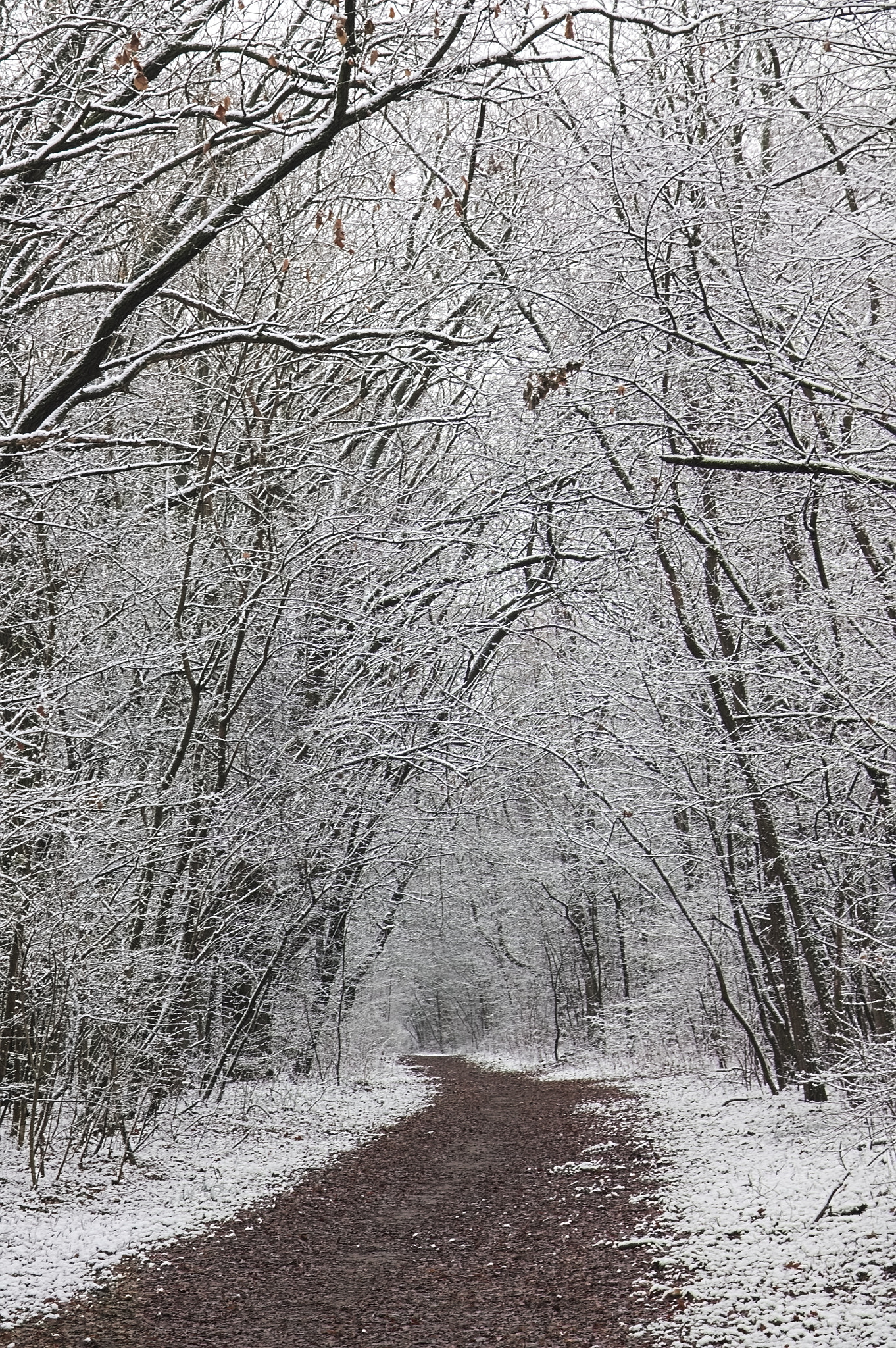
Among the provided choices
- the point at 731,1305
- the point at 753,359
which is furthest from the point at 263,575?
the point at 731,1305

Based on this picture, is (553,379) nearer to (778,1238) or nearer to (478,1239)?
(778,1238)

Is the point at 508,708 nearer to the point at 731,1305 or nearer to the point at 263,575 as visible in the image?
the point at 263,575

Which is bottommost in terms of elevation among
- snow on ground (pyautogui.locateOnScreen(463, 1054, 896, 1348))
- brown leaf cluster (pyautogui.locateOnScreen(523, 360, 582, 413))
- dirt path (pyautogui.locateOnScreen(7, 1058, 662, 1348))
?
dirt path (pyautogui.locateOnScreen(7, 1058, 662, 1348))

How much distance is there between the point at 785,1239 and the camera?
5.16 meters

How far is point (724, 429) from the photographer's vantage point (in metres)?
6.06

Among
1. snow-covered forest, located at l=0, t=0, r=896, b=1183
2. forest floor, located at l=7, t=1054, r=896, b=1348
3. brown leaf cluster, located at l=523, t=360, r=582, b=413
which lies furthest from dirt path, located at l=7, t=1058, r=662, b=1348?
brown leaf cluster, located at l=523, t=360, r=582, b=413

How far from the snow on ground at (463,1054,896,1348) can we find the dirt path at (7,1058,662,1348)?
0.77 ft

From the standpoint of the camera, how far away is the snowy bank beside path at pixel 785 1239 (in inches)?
166

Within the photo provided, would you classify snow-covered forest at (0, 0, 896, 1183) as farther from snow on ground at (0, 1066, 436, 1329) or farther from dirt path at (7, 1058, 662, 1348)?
dirt path at (7, 1058, 662, 1348)

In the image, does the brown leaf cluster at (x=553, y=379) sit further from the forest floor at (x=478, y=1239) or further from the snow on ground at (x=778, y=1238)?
the snow on ground at (x=778, y=1238)

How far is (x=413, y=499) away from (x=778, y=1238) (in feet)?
28.6

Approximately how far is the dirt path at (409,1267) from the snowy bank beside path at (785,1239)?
1.06 ft

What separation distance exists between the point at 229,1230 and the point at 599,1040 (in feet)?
51.7

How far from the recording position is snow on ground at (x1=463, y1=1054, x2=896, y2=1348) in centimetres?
423
